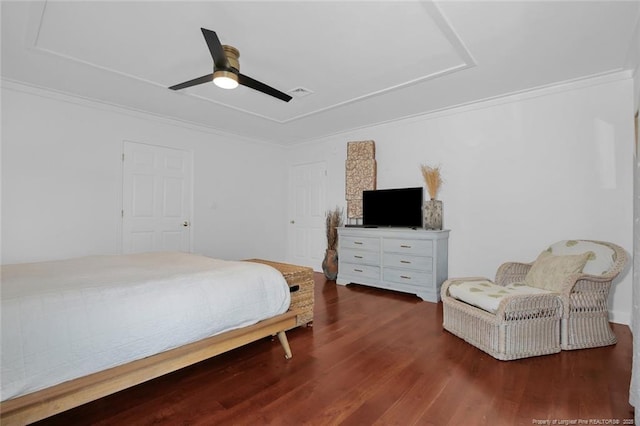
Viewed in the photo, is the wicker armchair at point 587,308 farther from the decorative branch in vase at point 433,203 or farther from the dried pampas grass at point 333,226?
the dried pampas grass at point 333,226

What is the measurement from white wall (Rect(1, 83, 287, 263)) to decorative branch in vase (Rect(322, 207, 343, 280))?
1666 millimetres

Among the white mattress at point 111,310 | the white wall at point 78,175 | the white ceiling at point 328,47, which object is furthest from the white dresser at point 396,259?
the white mattress at point 111,310

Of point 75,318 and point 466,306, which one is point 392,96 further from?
point 75,318

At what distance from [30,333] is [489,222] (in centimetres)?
424

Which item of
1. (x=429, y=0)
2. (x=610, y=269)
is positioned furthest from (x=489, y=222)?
(x=429, y=0)

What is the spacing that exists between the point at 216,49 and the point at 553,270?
330cm

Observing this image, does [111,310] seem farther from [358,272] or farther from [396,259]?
[358,272]

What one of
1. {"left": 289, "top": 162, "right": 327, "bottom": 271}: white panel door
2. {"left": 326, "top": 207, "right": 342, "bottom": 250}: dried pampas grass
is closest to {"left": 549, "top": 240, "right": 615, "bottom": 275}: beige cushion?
{"left": 326, "top": 207, "right": 342, "bottom": 250}: dried pampas grass

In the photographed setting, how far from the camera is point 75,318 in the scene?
1.47 meters

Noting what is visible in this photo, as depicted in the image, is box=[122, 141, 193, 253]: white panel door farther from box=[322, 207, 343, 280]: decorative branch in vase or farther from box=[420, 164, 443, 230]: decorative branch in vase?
box=[420, 164, 443, 230]: decorative branch in vase

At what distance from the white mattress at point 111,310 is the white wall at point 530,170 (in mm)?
2844

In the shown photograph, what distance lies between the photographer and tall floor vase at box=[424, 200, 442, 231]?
4102mm

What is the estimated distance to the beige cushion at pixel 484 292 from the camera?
2.40 metres

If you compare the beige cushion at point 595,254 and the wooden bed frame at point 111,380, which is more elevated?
the beige cushion at point 595,254
